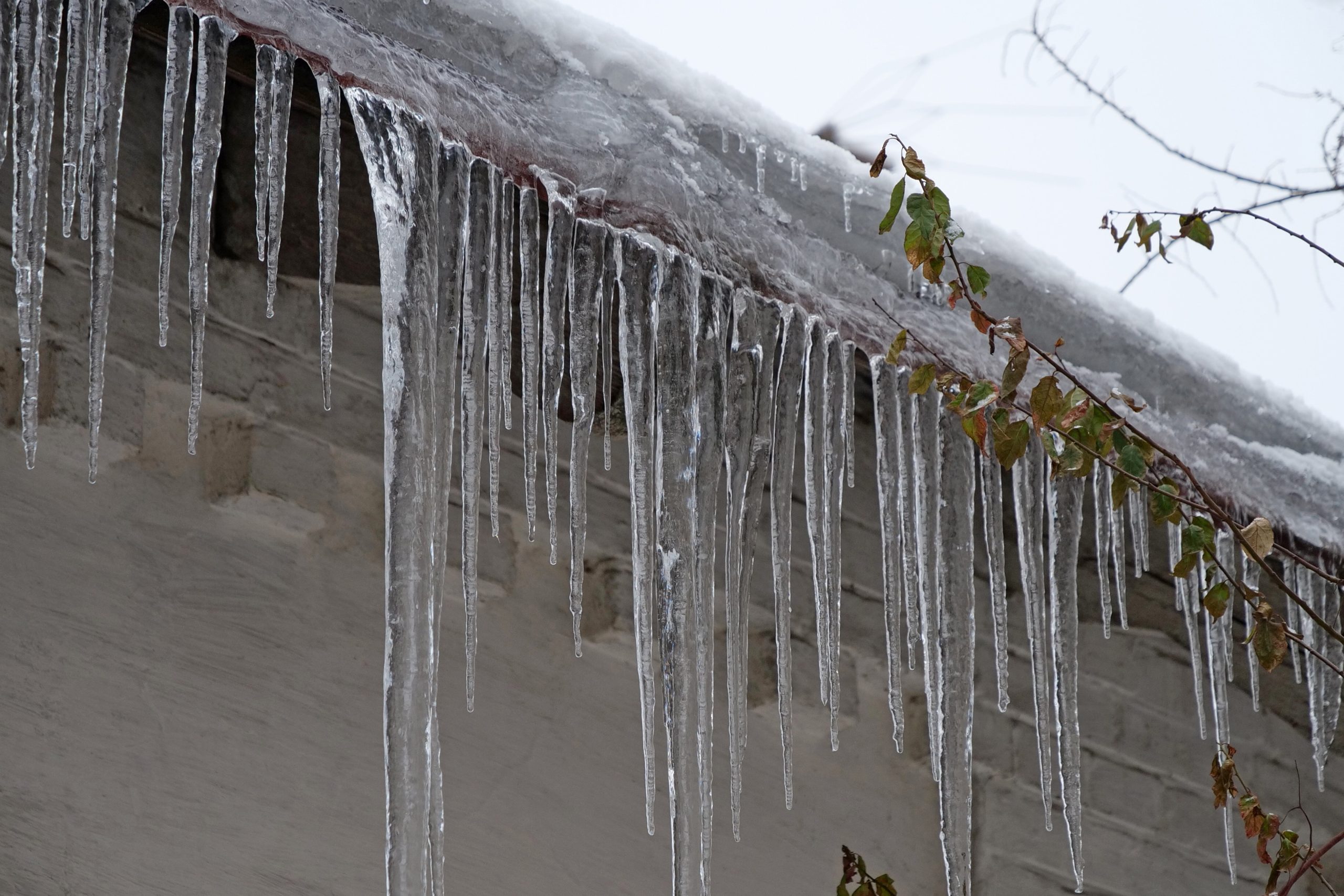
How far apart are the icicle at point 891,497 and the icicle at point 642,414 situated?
12.8 inches

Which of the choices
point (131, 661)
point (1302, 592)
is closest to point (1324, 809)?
point (1302, 592)

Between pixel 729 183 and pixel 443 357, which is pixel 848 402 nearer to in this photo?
pixel 729 183

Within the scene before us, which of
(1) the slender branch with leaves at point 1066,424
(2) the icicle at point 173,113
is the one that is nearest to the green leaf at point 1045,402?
(1) the slender branch with leaves at point 1066,424

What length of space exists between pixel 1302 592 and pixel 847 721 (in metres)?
0.77

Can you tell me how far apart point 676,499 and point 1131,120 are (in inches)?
53.1

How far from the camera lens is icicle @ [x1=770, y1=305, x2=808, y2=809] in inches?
55.1

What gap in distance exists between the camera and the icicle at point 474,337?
1222 mm

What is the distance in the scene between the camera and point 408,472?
1177 millimetres

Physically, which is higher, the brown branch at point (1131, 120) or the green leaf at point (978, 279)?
the brown branch at point (1131, 120)

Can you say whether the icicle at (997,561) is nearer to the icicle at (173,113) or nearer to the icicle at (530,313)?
the icicle at (530,313)

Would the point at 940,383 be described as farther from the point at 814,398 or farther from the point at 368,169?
the point at 368,169

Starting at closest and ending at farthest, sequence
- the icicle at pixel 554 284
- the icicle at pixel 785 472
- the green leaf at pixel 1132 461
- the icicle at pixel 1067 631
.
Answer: the icicle at pixel 554 284 → the green leaf at pixel 1132 461 → the icicle at pixel 785 472 → the icicle at pixel 1067 631

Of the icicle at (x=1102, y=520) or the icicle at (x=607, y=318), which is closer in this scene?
the icicle at (x=607, y=318)

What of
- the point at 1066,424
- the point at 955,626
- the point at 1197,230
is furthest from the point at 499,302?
the point at 1197,230
